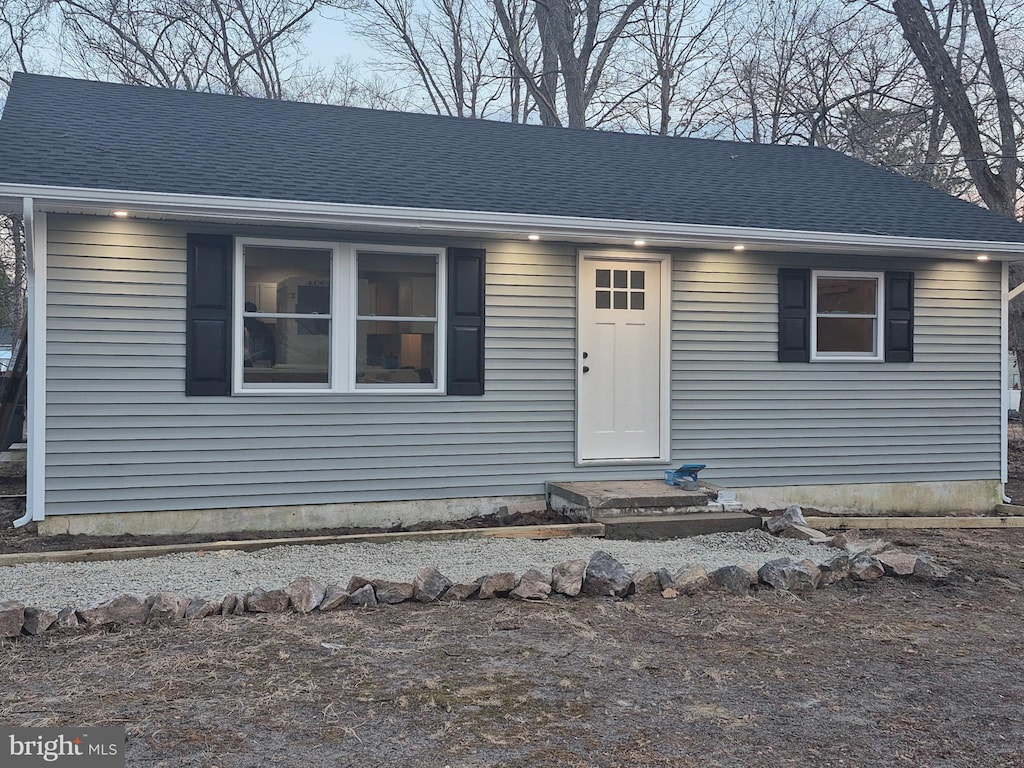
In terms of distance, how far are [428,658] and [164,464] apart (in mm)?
3571

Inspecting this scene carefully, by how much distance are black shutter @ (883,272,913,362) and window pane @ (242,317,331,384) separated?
5.06 metres

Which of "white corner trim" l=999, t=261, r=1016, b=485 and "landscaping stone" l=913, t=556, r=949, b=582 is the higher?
"white corner trim" l=999, t=261, r=1016, b=485

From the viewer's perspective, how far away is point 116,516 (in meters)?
6.83

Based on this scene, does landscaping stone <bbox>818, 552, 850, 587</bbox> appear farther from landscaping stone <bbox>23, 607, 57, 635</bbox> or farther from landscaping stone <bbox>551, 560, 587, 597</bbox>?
landscaping stone <bbox>23, 607, 57, 635</bbox>

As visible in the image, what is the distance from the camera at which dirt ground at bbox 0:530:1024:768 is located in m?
3.22

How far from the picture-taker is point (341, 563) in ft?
19.9

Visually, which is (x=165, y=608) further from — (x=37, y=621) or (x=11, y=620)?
(x=11, y=620)

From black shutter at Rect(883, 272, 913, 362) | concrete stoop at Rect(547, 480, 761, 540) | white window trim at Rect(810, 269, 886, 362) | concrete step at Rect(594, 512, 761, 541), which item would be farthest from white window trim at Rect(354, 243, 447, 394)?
black shutter at Rect(883, 272, 913, 362)

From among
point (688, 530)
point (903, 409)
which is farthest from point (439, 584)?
point (903, 409)

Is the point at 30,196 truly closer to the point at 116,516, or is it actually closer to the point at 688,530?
the point at 116,516

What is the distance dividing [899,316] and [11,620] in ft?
24.6

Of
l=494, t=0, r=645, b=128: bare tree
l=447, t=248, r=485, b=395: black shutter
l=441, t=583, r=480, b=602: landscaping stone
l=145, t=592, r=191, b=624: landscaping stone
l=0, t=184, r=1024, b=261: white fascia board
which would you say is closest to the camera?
l=145, t=592, r=191, b=624: landscaping stone

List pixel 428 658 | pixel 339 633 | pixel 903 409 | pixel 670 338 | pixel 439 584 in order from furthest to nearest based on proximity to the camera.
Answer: pixel 903 409, pixel 670 338, pixel 439 584, pixel 339 633, pixel 428 658

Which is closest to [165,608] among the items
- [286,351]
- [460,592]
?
[460,592]
